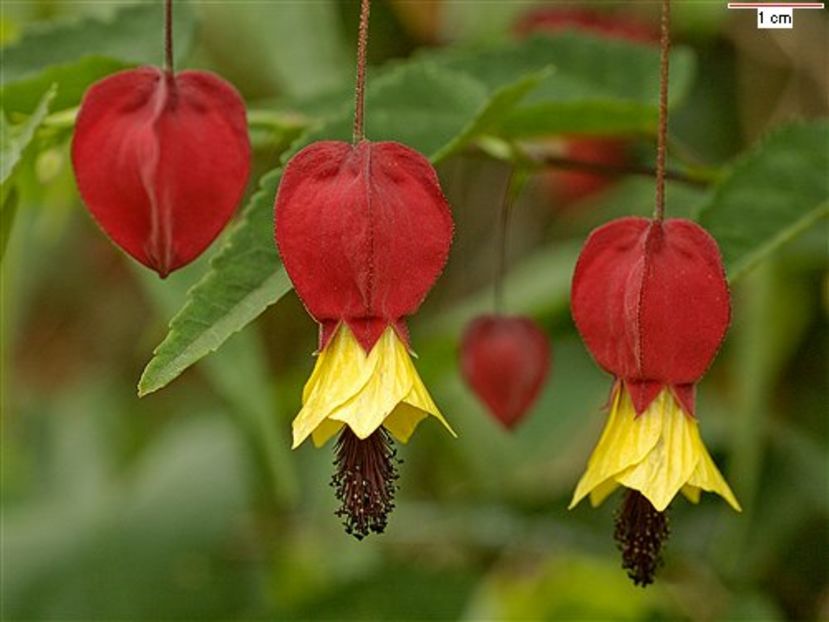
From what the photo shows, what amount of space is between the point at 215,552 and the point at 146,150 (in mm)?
688

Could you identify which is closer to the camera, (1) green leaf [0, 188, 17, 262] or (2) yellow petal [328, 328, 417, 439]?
(2) yellow petal [328, 328, 417, 439]

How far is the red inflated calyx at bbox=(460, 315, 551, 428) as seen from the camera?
3.15ft

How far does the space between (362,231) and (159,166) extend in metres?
0.11

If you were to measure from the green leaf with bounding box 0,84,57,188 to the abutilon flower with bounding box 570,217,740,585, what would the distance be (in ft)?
0.87

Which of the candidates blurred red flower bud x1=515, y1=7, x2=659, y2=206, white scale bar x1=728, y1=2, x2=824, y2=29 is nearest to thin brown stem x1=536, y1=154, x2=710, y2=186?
white scale bar x1=728, y1=2, x2=824, y2=29

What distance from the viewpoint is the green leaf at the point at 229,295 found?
26.5 inches

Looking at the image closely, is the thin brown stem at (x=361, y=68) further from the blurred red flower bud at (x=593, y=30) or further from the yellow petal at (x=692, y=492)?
the blurred red flower bud at (x=593, y=30)

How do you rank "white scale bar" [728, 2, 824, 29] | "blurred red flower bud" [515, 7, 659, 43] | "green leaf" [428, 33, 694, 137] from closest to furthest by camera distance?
1. "white scale bar" [728, 2, 824, 29]
2. "green leaf" [428, 33, 694, 137]
3. "blurred red flower bud" [515, 7, 659, 43]

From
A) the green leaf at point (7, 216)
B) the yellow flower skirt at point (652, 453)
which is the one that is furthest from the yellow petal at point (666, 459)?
the green leaf at point (7, 216)

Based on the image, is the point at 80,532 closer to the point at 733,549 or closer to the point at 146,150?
the point at 733,549

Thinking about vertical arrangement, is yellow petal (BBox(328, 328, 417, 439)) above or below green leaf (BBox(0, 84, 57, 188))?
below

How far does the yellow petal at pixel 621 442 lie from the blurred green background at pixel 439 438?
0.25 metres

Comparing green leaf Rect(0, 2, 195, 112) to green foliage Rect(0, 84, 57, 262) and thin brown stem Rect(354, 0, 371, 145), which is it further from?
thin brown stem Rect(354, 0, 371, 145)

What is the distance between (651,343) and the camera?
0.76 m
